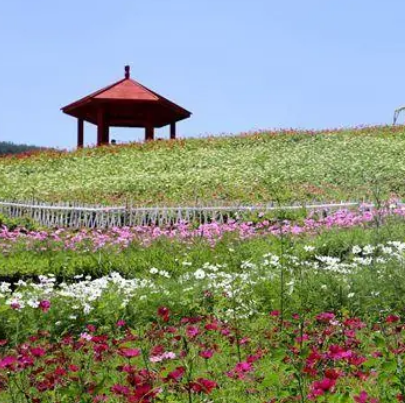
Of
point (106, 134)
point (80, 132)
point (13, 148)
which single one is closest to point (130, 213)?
point (106, 134)

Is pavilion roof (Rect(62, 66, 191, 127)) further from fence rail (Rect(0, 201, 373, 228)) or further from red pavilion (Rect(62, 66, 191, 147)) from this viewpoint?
fence rail (Rect(0, 201, 373, 228))

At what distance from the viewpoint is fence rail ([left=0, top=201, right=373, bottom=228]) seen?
15.9m

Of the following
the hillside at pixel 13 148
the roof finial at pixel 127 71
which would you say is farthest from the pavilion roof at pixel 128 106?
the hillside at pixel 13 148

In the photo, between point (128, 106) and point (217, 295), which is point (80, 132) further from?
point (217, 295)

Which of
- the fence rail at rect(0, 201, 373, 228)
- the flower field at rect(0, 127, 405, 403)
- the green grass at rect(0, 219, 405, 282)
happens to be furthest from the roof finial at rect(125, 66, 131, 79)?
the green grass at rect(0, 219, 405, 282)

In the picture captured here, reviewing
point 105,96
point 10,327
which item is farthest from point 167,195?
point 10,327

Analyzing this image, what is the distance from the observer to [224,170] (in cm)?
2445

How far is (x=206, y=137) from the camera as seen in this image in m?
31.2

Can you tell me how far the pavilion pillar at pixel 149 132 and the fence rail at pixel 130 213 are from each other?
13.2m

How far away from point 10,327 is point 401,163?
19105 mm

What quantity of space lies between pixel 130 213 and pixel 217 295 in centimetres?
1012

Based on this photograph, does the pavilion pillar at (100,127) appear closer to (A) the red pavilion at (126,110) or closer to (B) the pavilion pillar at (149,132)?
(A) the red pavilion at (126,110)

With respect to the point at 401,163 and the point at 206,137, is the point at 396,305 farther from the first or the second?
the point at 206,137

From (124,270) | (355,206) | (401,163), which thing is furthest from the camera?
(401,163)
